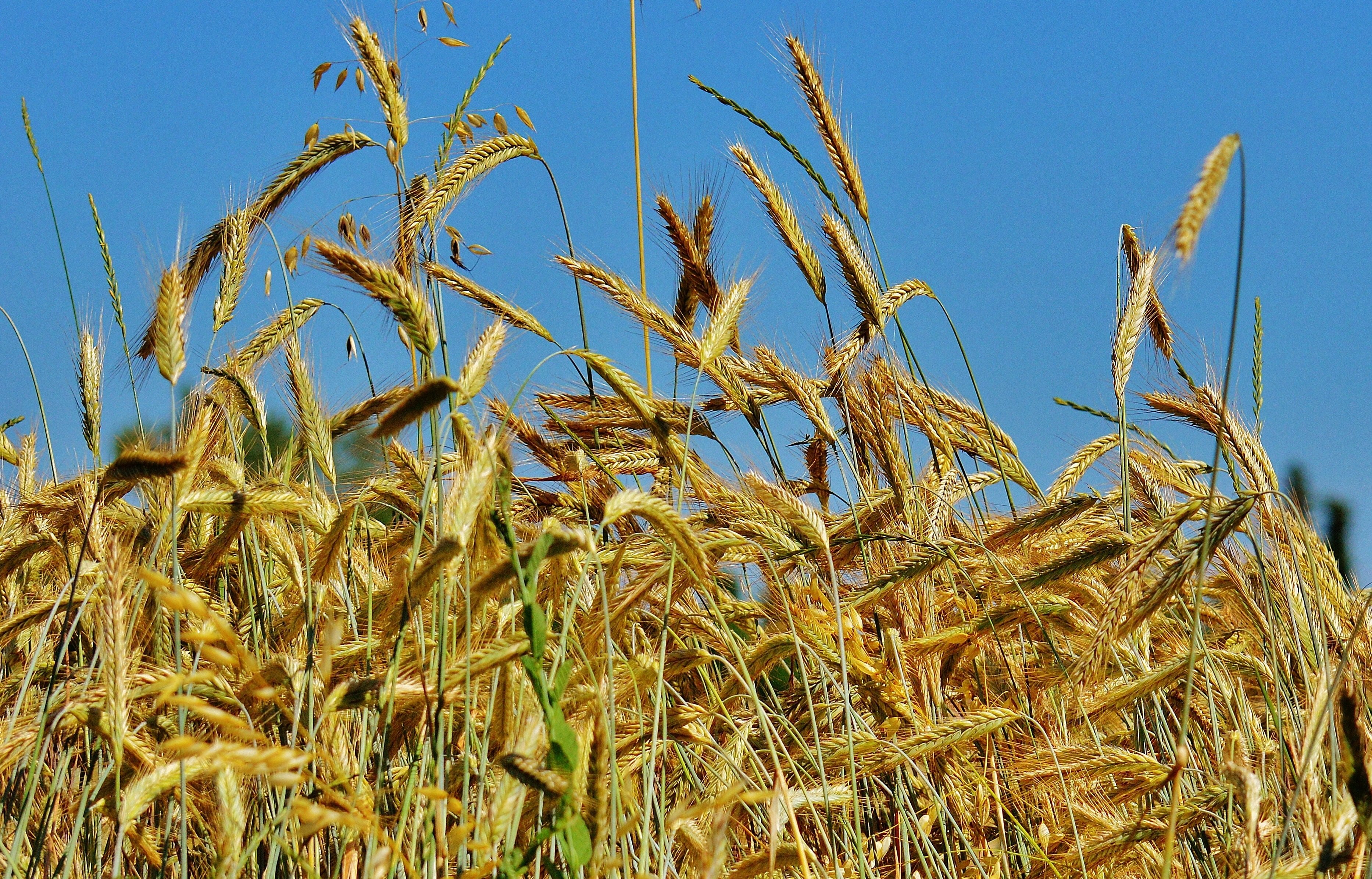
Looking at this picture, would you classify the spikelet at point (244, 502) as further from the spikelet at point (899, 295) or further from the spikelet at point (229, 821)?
the spikelet at point (899, 295)

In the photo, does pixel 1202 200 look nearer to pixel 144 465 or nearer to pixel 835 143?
pixel 144 465

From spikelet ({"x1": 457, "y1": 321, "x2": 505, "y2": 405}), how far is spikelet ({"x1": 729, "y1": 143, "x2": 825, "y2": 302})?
1.12 meters

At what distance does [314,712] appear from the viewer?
1739 mm

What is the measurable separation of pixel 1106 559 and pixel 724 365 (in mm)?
1010

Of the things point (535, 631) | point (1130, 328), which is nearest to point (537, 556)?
point (535, 631)

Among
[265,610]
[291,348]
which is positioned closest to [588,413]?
[291,348]

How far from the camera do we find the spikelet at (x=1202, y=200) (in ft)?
2.65

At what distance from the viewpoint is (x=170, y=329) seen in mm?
1633

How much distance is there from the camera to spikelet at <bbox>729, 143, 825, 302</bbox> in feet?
9.22

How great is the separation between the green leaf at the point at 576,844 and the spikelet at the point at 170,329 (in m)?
0.97

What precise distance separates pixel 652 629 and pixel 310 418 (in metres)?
1.04

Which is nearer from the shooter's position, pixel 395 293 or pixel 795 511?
pixel 395 293

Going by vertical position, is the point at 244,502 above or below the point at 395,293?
below

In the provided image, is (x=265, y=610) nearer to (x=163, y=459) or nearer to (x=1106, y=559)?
(x=163, y=459)
